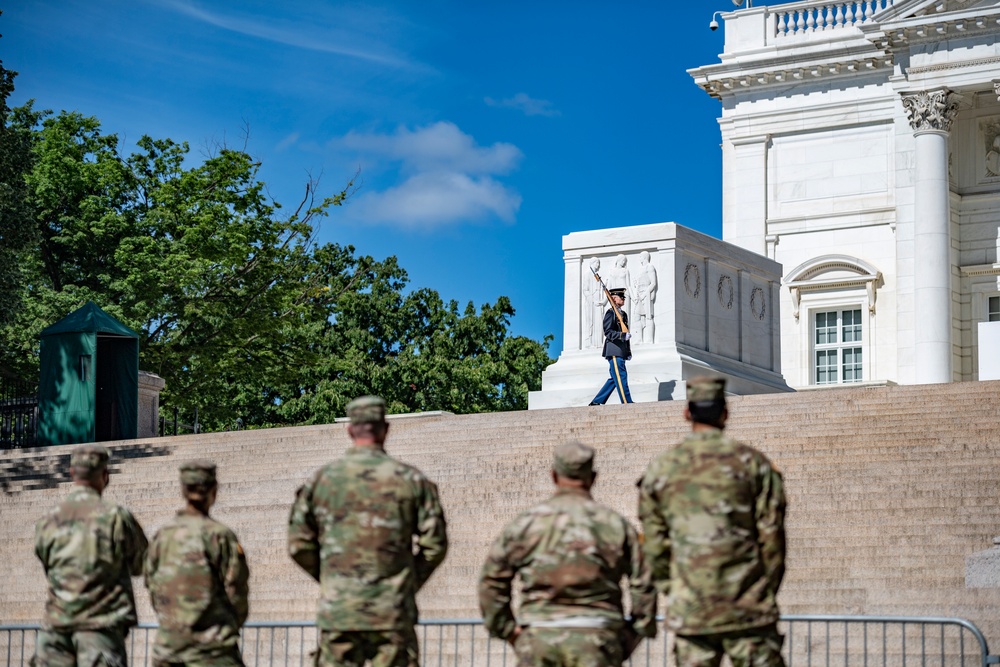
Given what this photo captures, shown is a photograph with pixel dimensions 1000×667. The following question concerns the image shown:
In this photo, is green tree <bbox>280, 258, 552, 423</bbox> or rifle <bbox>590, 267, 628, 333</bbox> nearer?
rifle <bbox>590, 267, 628, 333</bbox>

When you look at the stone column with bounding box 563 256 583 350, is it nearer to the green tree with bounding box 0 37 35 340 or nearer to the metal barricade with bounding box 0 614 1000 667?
the green tree with bounding box 0 37 35 340

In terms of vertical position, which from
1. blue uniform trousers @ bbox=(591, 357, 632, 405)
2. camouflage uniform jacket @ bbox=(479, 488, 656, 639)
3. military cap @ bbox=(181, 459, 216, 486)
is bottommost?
camouflage uniform jacket @ bbox=(479, 488, 656, 639)

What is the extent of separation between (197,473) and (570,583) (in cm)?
229

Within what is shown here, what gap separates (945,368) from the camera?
37.1 meters

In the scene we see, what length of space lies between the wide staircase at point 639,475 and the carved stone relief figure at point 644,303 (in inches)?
212

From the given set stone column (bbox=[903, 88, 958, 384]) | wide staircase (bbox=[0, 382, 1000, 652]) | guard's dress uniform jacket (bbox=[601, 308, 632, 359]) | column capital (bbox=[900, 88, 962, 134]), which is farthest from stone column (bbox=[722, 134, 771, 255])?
wide staircase (bbox=[0, 382, 1000, 652])

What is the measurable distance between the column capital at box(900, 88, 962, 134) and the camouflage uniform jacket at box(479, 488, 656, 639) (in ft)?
105

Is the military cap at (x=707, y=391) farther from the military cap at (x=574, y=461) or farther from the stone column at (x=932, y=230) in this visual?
the stone column at (x=932, y=230)

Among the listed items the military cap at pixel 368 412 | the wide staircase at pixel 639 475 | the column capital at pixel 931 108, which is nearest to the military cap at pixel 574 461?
the military cap at pixel 368 412

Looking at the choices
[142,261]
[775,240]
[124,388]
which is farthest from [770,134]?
[124,388]

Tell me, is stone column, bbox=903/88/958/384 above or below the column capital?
below

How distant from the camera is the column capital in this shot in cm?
3803

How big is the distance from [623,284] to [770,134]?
16038 mm

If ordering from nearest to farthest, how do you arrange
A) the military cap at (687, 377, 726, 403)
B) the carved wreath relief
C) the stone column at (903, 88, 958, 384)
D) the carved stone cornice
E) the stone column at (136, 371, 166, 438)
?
the military cap at (687, 377, 726, 403) → the stone column at (136, 371, 166, 438) → the carved wreath relief → the stone column at (903, 88, 958, 384) → the carved stone cornice
